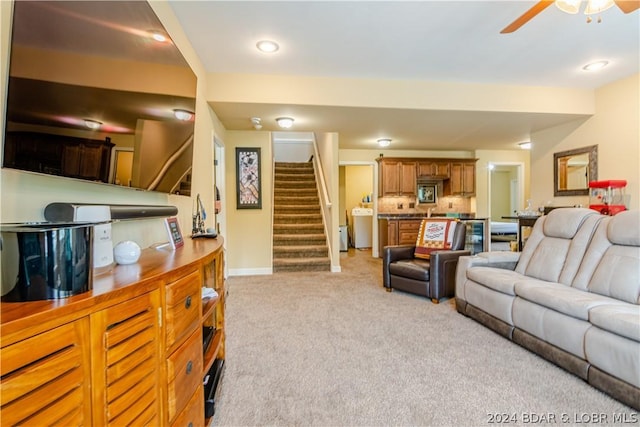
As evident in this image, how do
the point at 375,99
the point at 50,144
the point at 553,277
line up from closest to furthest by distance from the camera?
the point at 50,144, the point at 553,277, the point at 375,99

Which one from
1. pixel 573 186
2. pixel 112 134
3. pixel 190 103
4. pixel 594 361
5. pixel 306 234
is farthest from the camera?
pixel 306 234

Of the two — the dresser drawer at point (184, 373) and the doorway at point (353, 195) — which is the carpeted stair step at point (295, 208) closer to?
the doorway at point (353, 195)

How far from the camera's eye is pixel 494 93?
12.5 ft

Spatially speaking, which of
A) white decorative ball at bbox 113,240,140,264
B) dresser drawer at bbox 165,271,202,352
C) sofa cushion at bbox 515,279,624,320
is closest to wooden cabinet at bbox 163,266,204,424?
dresser drawer at bbox 165,271,202,352

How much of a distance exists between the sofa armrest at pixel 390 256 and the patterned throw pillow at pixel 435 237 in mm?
96

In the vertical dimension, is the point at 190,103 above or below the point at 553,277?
above

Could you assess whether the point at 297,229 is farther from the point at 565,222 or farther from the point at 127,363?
the point at 127,363

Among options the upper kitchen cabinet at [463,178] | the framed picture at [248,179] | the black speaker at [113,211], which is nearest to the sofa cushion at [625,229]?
the black speaker at [113,211]

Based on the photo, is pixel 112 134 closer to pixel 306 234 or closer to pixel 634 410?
pixel 634 410

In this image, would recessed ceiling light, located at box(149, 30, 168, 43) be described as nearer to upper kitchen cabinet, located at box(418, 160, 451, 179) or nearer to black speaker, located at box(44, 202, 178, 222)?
black speaker, located at box(44, 202, 178, 222)

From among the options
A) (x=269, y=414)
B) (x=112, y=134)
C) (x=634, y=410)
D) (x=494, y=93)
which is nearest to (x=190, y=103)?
(x=112, y=134)

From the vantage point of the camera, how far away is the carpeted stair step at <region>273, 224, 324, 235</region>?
589 cm

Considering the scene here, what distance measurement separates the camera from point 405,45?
287 centimetres

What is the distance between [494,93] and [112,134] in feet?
13.7
